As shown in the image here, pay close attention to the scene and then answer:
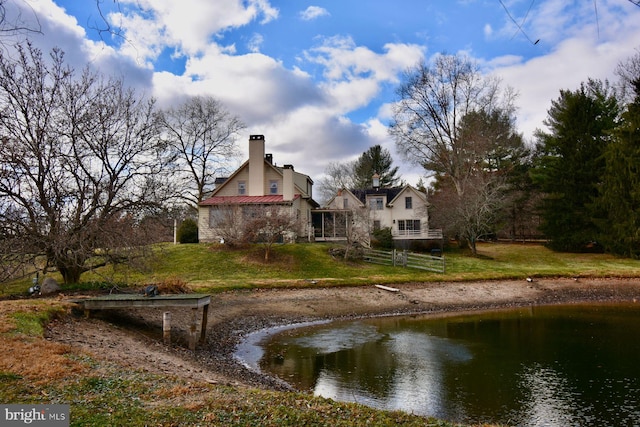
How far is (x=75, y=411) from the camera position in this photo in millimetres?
5883

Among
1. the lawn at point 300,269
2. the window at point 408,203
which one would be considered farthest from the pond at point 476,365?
the window at point 408,203

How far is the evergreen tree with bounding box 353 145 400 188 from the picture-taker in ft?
217

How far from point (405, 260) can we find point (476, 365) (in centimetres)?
2013

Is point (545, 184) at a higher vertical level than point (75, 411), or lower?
higher

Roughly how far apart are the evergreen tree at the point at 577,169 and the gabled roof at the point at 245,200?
24.0 meters

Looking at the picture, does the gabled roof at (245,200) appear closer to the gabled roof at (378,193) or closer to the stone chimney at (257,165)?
the stone chimney at (257,165)

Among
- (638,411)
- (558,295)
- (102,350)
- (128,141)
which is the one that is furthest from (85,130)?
(558,295)

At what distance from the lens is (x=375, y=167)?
6638cm

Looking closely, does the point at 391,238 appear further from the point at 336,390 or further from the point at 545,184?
the point at 336,390

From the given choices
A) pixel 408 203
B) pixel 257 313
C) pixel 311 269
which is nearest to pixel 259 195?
pixel 311 269

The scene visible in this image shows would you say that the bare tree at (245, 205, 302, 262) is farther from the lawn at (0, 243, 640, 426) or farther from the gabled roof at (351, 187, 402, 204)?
the lawn at (0, 243, 640, 426)

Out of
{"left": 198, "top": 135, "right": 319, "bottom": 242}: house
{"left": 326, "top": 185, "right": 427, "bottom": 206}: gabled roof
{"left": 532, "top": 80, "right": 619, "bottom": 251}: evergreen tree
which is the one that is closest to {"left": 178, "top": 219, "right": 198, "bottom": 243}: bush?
{"left": 198, "top": 135, "right": 319, "bottom": 242}: house

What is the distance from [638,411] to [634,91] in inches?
1522

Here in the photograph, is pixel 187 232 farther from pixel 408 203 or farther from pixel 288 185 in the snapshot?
pixel 408 203
